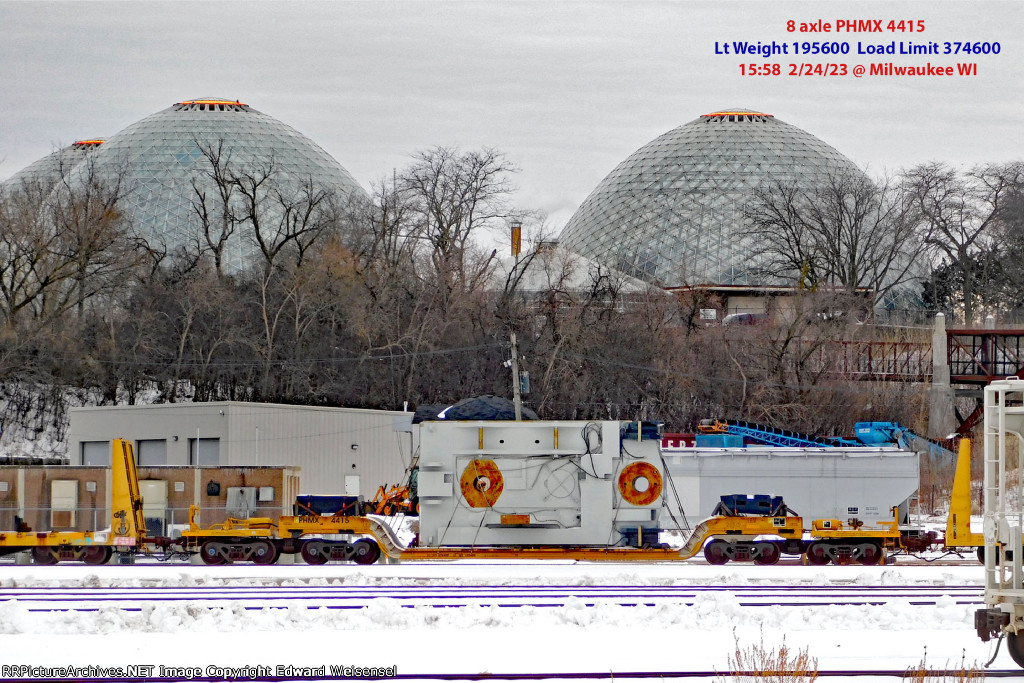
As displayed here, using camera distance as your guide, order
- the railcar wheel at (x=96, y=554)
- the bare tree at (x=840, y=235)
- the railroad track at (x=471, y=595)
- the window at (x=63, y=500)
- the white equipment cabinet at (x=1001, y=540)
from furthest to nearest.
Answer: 1. the bare tree at (x=840, y=235)
2. the window at (x=63, y=500)
3. the railcar wheel at (x=96, y=554)
4. the railroad track at (x=471, y=595)
5. the white equipment cabinet at (x=1001, y=540)

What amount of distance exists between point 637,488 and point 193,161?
9049 centimetres

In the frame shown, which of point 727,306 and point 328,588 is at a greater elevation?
point 727,306

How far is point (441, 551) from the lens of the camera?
1236 inches

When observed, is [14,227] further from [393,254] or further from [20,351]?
[393,254]

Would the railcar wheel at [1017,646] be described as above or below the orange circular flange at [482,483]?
below

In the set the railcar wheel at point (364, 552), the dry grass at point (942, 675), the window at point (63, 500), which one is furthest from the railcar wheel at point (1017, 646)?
the window at point (63, 500)

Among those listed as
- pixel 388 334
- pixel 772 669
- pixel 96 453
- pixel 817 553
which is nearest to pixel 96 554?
pixel 817 553

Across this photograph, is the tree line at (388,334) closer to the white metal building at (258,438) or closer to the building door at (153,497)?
the white metal building at (258,438)

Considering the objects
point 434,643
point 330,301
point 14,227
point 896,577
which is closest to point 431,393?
point 330,301

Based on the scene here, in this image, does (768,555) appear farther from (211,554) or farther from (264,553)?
(211,554)

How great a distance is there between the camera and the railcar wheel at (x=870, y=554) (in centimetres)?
3191

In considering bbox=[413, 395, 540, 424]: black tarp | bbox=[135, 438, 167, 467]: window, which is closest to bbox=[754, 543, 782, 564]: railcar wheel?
bbox=[413, 395, 540, 424]: black tarp

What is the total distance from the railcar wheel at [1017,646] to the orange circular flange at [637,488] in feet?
57.7

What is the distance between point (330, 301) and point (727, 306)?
44.8m
